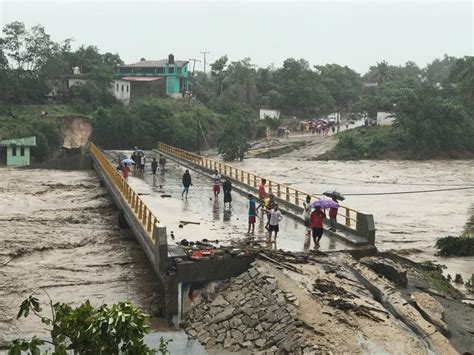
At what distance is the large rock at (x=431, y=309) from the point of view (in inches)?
541

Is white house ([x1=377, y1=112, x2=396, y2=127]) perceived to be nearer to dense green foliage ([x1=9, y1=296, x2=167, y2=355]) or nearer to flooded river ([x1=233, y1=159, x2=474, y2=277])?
flooded river ([x1=233, y1=159, x2=474, y2=277])

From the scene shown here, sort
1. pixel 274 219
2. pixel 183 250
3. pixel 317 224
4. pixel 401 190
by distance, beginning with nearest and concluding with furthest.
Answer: pixel 183 250, pixel 317 224, pixel 274 219, pixel 401 190

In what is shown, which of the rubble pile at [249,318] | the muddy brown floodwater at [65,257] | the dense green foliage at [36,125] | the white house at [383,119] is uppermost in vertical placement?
the white house at [383,119]

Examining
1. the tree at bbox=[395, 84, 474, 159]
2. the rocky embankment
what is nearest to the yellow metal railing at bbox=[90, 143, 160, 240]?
the rocky embankment

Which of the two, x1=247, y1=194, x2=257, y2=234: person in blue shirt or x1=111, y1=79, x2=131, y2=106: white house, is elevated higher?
x1=111, y1=79, x2=131, y2=106: white house

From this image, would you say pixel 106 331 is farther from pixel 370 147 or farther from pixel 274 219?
pixel 370 147

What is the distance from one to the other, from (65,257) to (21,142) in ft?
118

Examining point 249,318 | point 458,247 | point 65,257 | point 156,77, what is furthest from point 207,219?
point 156,77

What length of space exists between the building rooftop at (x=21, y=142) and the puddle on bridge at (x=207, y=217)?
2577 centimetres

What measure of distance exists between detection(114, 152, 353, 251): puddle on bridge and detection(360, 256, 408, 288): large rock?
3.75 ft

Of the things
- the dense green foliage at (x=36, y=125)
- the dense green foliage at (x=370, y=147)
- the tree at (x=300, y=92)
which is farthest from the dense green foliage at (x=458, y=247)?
the tree at (x=300, y=92)

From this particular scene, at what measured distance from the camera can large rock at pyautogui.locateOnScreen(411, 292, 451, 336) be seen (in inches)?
541

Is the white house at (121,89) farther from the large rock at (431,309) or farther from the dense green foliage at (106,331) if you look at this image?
the dense green foliage at (106,331)

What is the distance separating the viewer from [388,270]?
16.7 m
